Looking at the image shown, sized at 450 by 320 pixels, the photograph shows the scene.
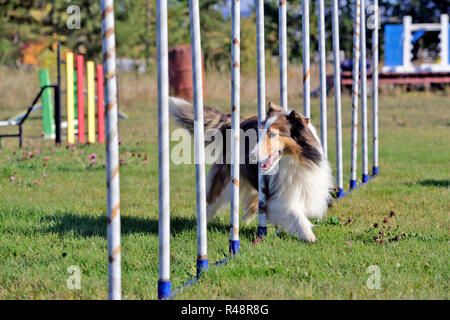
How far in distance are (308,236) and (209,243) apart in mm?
840

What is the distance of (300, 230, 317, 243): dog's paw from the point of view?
5141mm

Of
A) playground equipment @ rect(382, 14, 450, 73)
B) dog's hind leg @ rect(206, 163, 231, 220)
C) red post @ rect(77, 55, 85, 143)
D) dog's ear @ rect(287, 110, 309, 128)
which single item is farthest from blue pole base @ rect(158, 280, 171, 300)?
playground equipment @ rect(382, 14, 450, 73)

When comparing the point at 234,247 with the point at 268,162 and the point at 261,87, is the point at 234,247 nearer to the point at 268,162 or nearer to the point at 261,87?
the point at 268,162

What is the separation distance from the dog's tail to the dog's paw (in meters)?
1.56

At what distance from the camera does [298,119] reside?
5.38 metres

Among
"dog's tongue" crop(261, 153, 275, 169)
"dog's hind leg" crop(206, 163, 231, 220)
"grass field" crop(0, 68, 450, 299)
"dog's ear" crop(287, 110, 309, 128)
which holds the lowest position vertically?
"grass field" crop(0, 68, 450, 299)

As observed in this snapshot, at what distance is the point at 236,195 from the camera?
15.4 ft

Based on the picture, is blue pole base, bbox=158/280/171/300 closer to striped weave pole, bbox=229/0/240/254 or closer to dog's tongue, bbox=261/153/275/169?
striped weave pole, bbox=229/0/240/254

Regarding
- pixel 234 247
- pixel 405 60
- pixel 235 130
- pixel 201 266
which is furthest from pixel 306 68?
pixel 405 60

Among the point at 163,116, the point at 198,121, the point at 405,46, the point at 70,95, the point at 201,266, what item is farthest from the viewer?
the point at 405,46

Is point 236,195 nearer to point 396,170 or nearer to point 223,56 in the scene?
point 396,170

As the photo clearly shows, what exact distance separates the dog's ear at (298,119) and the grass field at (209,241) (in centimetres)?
98

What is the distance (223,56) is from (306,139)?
25940 mm

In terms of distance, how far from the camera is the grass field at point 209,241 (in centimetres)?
388
